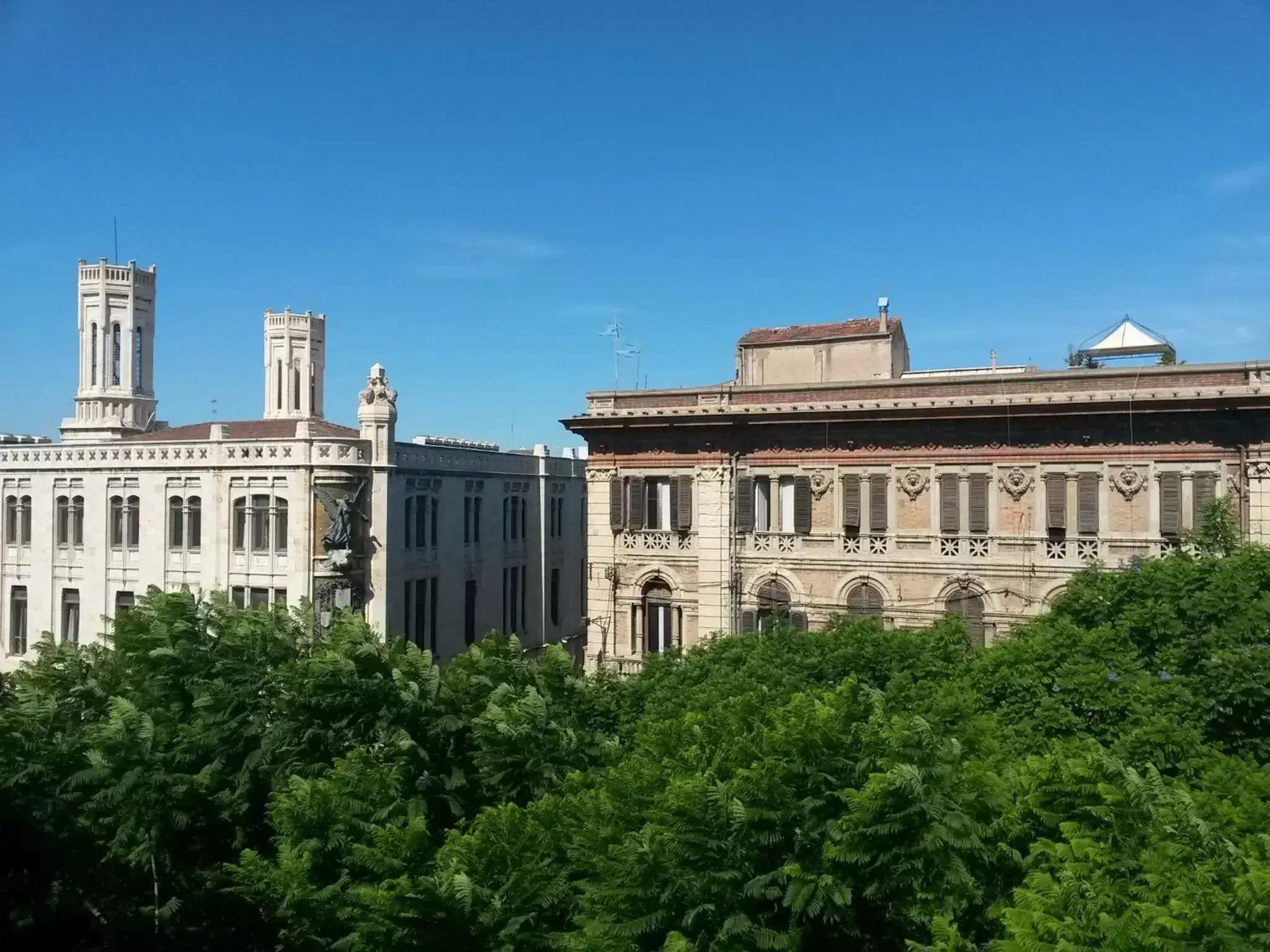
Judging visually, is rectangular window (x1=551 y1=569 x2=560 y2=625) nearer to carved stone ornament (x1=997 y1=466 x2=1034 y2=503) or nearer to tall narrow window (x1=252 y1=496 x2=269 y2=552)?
tall narrow window (x1=252 y1=496 x2=269 y2=552)

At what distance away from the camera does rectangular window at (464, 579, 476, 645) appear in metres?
40.2

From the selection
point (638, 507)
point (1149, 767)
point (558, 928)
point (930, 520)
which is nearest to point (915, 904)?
point (1149, 767)

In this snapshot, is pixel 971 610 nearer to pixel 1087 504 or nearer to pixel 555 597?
pixel 1087 504

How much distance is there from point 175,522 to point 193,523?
2.79 ft

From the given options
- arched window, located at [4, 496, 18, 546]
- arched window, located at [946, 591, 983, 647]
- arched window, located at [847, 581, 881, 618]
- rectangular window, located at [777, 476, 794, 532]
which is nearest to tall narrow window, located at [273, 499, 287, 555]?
arched window, located at [4, 496, 18, 546]

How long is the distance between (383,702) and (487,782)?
2.32 meters

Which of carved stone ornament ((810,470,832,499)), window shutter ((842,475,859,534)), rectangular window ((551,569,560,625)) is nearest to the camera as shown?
window shutter ((842,475,859,534))

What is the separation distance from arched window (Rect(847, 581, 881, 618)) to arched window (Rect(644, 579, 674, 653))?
5.16 m

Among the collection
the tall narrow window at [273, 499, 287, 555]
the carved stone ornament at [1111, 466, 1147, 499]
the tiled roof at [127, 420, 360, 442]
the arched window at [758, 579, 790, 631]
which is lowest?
the arched window at [758, 579, 790, 631]

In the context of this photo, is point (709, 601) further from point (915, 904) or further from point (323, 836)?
point (915, 904)

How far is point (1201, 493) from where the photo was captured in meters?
24.4

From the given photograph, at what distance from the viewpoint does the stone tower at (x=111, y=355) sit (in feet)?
158

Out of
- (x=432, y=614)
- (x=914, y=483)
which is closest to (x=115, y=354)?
(x=432, y=614)

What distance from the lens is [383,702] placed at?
54.9ft
